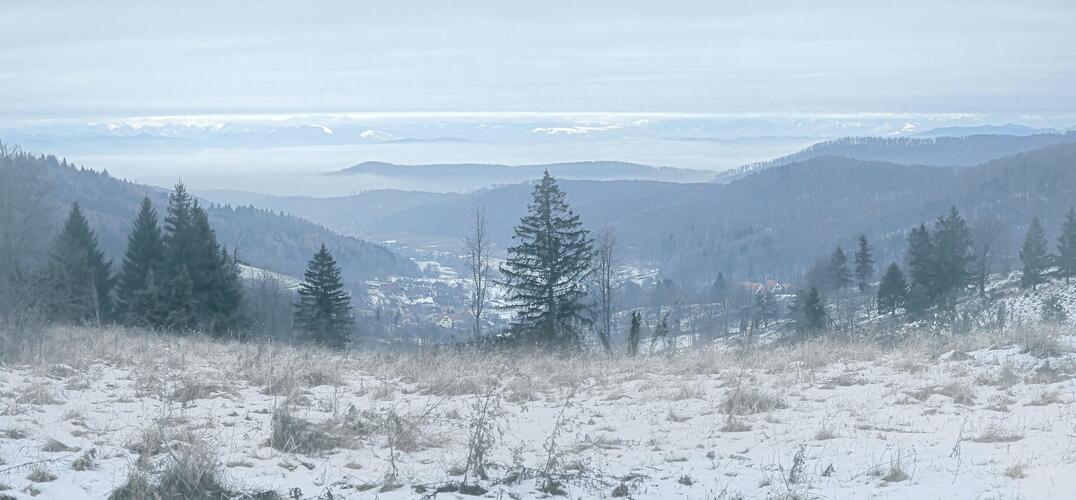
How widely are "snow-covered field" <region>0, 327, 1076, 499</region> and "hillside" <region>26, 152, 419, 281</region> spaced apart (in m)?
115

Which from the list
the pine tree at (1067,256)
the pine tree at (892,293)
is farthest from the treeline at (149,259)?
the pine tree at (1067,256)

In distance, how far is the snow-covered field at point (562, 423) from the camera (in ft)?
18.8

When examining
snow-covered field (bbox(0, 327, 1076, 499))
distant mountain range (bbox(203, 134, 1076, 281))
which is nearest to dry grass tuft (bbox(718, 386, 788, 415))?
snow-covered field (bbox(0, 327, 1076, 499))

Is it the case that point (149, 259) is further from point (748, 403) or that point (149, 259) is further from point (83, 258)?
point (748, 403)

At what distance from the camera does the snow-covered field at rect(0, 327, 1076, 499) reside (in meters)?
5.73

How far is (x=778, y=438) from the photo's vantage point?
6.94 m

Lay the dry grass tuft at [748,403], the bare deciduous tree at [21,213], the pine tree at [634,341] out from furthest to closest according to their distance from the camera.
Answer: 1. the bare deciduous tree at [21,213]
2. the pine tree at [634,341]
3. the dry grass tuft at [748,403]

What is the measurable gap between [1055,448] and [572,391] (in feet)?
14.5

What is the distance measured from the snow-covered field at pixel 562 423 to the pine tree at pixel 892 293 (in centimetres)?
3559

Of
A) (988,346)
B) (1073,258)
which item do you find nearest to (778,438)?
(988,346)

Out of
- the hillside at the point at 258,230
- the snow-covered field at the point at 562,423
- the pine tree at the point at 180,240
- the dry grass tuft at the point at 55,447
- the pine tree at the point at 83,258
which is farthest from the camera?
the hillside at the point at 258,230

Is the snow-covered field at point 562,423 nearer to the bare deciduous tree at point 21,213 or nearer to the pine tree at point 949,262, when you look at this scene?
the bare deciduous tree at point 21,213

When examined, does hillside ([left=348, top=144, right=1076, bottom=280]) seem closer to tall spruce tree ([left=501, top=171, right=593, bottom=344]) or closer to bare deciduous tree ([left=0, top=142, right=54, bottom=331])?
bare deciduous tree ([left=0, top=142, right=54, bottom=331])

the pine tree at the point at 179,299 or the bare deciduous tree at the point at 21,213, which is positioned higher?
the bare deciduous tree at the point at 21,213
